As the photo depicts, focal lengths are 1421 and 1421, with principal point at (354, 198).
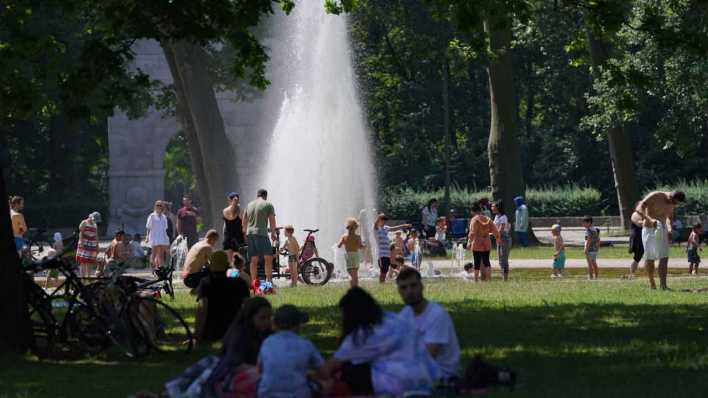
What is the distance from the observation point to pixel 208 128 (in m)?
36.6

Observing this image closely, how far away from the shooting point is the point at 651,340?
13742mm

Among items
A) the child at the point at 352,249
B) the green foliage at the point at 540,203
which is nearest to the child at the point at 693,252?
the child at the point at 352,249

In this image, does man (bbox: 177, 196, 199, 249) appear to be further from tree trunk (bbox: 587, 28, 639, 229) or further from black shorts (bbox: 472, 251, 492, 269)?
tree trunk (bbox: 587, 28, 639, 229)

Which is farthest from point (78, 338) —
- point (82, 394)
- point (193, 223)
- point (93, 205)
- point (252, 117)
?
point (93, 205)

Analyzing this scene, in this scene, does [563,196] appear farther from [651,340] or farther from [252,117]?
[651,340]

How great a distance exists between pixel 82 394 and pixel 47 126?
60937 millimetres

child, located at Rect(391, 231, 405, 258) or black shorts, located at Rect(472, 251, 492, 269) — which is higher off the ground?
child, located at Rect(391, 231, 405, 258)

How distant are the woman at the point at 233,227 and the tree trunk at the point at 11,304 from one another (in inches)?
370

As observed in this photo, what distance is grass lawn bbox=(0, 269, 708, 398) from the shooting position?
1080cm

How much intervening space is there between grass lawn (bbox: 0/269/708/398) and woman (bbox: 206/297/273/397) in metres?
1.58

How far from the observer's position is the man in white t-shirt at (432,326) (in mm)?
9117

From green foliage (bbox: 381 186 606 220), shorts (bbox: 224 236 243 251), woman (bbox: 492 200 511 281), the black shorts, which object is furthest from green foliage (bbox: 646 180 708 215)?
shorts (bbox: 224 236 243 251)

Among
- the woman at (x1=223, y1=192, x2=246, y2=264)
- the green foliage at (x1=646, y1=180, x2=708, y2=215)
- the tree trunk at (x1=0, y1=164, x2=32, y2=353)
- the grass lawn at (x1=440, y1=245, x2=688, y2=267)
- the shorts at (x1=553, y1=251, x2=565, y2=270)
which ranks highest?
the green foliage at (x1=646, y1=180, x2=708, y2=215)

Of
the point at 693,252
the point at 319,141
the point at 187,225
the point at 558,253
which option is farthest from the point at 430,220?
the point at 693,252
